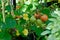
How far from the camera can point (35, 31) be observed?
1.03 m

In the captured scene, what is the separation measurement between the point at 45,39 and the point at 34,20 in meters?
0.11

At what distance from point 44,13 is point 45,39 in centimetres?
22

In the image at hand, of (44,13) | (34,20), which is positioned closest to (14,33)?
(34,20)

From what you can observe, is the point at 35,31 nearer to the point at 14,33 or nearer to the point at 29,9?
the point at 14,33

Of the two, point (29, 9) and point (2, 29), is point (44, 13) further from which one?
point (2, 29)

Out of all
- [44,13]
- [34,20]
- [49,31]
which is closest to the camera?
[49,31]

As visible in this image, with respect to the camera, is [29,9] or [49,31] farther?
[29,9]

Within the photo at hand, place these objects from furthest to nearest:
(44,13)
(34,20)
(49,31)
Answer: (44,13)
(34,20)
(49,31)

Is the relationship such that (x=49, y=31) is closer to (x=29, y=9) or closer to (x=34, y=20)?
(x=34, y=20)

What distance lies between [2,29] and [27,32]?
123 mm

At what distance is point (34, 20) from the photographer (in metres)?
1.04

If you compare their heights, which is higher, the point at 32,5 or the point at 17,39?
the point at 32,5

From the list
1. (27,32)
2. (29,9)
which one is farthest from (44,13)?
(27,32)

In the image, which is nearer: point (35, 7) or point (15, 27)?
point (15, 27)
